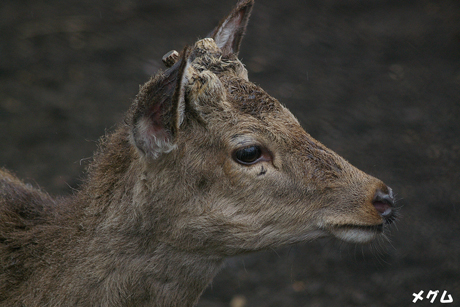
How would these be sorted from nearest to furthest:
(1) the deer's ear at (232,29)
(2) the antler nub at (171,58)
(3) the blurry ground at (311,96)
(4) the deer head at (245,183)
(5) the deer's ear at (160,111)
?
(5) the deer's ear at (160,111) → (4) the deer head at (245,183) → (2) the antler nub at (171,58) → (1) the deer's ear at (232,29) → (3) the blurry ground at (311,96)

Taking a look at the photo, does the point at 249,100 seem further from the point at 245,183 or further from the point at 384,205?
the point at 384,205

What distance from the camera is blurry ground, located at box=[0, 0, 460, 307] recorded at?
588 cm

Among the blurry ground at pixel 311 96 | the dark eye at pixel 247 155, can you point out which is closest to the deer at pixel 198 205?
the dark eye at pixel 247 155

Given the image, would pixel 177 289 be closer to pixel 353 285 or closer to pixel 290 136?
pixel 290 136

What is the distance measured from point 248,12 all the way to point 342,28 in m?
6.01

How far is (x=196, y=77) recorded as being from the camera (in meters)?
2.88

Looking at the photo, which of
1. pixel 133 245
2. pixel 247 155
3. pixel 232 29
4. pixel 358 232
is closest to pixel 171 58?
pixel 232 29

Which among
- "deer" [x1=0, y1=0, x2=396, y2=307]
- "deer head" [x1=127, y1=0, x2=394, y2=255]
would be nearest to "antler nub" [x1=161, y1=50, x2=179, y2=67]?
"deer" [x1=0, y1=0, x2=396, y2=307]

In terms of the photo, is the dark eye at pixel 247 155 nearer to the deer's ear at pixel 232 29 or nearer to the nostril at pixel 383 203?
the nostril at pixel 383 203

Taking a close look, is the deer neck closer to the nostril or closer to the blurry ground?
the nostril

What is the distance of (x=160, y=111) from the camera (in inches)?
107

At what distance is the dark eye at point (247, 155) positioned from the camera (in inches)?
115

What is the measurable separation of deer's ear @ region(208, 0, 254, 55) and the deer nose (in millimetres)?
1412

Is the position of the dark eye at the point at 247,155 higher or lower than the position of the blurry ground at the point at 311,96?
lower
